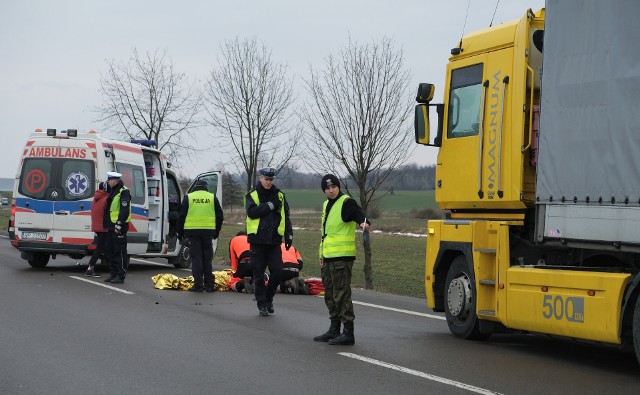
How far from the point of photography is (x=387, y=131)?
21359mm

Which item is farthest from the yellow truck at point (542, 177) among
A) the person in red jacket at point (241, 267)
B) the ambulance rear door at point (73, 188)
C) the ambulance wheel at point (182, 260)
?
the ambulance wheel at point (182, 260)

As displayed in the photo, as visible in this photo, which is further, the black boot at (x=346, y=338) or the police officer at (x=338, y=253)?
the police officer at (x=338, y=253)

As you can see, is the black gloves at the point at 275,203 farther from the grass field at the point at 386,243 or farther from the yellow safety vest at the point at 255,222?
the grass field at the point at 386,243

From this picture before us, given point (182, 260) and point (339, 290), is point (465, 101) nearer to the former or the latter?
point (339, 290)

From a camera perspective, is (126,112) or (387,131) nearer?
(387,131)

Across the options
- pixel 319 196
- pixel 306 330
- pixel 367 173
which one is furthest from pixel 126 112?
pixel 319 196

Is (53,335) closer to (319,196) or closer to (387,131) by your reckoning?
(387,131)

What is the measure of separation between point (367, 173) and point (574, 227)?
1267cm

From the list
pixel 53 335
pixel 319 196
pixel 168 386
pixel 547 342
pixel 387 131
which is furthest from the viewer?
pixel 319 196

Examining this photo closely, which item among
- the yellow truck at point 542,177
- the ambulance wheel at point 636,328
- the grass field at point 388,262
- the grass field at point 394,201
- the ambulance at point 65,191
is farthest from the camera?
the grass field at point 394,201

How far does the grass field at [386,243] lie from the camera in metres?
23.2

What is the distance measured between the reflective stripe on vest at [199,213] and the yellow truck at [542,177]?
566 cm

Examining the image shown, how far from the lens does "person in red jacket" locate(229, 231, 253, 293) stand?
15815 mm

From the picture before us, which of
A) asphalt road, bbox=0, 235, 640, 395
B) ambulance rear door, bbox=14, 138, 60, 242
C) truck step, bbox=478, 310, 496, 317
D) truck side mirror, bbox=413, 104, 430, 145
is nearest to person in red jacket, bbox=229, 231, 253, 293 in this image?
asphalt road, bbox=0, 235, 640, 395
